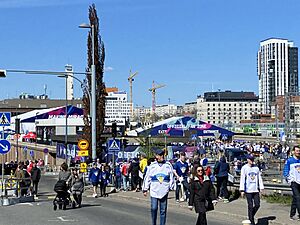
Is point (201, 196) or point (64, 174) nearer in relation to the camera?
point (201, 196)

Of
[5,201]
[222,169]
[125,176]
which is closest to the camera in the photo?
[222,169]

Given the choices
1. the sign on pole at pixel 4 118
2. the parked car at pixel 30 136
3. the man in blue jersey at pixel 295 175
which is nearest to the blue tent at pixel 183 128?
the parked car at pixel 30 136

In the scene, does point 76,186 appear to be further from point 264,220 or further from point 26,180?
point 264,220

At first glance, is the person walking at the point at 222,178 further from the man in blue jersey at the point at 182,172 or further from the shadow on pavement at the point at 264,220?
the shadow on pavement at the point at 264,220

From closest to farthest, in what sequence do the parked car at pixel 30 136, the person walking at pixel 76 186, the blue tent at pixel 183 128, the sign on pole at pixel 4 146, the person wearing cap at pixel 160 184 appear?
the person wearing cap at pixel 160 184 < the person walking at pixel 76 186 < the sign on pole at pixel 4 146 < the blue tent at pixel 183 128 < the parked car at pixel 30 136

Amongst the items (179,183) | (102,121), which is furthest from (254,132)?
(179,183)

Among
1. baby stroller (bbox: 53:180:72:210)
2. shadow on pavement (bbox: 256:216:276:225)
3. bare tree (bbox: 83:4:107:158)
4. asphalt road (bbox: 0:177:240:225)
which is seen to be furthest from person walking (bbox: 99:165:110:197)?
shadow on pavement (bbox: 256:216:276:225)

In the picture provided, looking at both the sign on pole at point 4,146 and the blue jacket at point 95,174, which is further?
the blue jacket at point 95,174

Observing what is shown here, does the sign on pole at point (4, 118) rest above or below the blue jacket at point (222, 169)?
above

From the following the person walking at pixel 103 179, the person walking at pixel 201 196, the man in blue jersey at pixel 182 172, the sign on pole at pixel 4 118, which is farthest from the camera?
the person walking at pixel 103 179

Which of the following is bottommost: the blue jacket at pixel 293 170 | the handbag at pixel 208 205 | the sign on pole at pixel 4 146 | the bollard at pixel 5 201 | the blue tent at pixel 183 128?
the bollard at pixel 5 201

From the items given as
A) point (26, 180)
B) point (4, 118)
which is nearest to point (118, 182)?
point (26, 180)

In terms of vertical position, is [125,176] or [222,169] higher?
[222,169]

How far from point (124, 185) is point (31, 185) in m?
4.60
